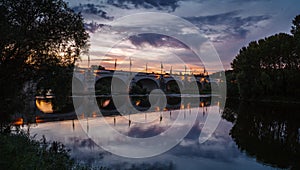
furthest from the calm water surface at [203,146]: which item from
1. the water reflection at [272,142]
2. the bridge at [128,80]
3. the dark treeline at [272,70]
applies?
the dark treeline at [272,70]

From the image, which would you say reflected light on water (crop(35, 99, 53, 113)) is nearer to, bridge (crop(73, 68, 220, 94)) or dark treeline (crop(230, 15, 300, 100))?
bridge (crop(73, 68, 220, 94))

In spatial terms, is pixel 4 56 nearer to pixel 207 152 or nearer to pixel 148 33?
pixel 207 152

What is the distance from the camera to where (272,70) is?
5338 cm

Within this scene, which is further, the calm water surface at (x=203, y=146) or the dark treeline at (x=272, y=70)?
the dark treeline at (x=272, y=70)

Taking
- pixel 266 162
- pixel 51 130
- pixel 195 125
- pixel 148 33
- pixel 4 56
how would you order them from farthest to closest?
pixel 148 33
pixel 195 125
pixel 51 130
pixel 4 56
pixel 266 162

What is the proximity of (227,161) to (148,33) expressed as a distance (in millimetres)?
18484

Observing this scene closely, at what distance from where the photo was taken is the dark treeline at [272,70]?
4950cm

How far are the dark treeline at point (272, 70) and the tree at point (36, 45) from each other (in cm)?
4347

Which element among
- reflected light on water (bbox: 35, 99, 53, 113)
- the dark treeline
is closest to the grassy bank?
reflected light on water (bbox: 35, 99, 53, 113)

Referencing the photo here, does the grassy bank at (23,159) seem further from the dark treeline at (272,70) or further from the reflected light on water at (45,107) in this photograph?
the dark treeline at (272,70)

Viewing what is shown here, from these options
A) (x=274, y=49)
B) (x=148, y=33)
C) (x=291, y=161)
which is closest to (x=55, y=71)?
(x=291, y=161)

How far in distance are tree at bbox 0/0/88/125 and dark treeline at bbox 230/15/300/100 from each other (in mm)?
43471

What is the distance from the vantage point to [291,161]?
12.2 meters

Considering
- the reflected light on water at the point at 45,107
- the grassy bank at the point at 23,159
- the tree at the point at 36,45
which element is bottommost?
the reflected light on water at the point at 45,107
